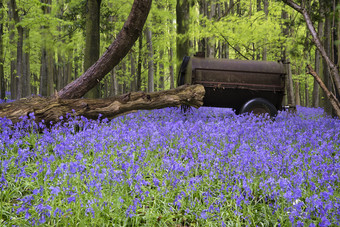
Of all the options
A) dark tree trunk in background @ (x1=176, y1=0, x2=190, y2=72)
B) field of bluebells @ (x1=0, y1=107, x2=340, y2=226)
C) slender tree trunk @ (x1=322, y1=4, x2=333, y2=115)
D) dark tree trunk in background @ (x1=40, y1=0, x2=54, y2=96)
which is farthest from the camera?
dark tree trunk in background @ (x1=40, y1=0, x2=54, y2=96)

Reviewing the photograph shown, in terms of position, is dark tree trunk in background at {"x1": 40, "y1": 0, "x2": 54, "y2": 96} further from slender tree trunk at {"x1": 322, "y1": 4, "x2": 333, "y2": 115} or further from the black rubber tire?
slender tree trunk at {"x1": 322, "y1": 4, "x2": 333, "y2": 115}

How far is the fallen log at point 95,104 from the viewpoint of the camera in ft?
20.0

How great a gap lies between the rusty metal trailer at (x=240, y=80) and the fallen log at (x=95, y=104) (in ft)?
4.27

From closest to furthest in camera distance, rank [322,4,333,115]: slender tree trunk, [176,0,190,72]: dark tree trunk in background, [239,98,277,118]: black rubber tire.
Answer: [239,98,277,118]: black rubber tire, [322,4,333,115]: slender tree trunk, [176,0,190,72]: dark tree trunk in background

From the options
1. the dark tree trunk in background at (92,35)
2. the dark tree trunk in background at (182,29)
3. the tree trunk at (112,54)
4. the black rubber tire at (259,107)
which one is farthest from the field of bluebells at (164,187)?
the dark tree trunk in background at (182,29)

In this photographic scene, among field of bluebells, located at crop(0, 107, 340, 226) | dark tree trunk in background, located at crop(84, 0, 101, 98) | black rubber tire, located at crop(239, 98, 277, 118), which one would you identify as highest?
dark tree trunk in background, located at crop(84, 0, 101, 98)

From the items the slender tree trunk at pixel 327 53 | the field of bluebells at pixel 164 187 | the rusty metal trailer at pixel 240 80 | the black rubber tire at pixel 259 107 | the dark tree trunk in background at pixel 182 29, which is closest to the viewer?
the field of bluebells at pixel 164 187

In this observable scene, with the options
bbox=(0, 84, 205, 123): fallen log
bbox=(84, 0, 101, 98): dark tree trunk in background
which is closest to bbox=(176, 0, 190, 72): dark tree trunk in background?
bbox=(84, 0, 101, 98): dark tree trunk in background

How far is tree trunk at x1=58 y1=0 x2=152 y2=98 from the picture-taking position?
24.5 ft

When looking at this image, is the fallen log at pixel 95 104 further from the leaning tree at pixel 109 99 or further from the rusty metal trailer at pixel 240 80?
the rusty metal trailer at pixel 240 80

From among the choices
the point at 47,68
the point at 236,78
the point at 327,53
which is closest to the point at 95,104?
A: the point at 236,78

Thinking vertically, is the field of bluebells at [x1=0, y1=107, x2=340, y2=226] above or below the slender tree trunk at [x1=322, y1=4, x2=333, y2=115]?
below

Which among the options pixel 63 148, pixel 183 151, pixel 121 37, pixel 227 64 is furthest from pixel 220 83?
pixel 63 148

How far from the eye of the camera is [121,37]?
7.65m
